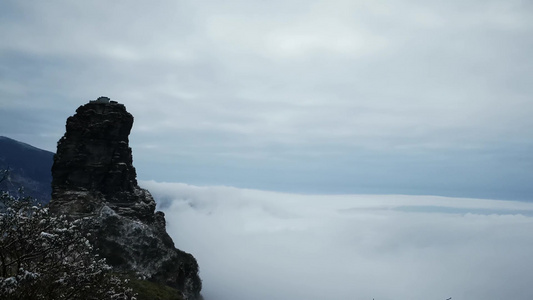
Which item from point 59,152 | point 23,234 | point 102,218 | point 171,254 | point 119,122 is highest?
point 119,122

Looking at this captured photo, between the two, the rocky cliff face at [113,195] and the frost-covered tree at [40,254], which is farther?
the rocky cliff face at [113,195]

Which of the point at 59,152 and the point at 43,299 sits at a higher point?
the point at 59,152

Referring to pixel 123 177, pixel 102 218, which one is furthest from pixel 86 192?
pixel 102 218

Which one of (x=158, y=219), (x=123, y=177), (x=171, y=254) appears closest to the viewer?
(x=171, y=254)

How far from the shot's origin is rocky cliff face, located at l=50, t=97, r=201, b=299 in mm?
79938

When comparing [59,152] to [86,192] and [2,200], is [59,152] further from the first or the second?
[2,200]

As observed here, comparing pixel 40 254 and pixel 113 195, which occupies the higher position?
pixel 40 254

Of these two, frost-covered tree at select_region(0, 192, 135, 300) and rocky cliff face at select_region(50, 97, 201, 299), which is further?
rocky cliff face at select_region(50, 97, 201, 299)

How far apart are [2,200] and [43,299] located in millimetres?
7773

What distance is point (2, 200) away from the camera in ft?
84.8

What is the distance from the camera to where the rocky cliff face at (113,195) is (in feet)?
262

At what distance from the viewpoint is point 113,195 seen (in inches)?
3944

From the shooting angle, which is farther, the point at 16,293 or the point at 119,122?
the point at 119,122

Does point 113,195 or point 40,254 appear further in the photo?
point 113,195
